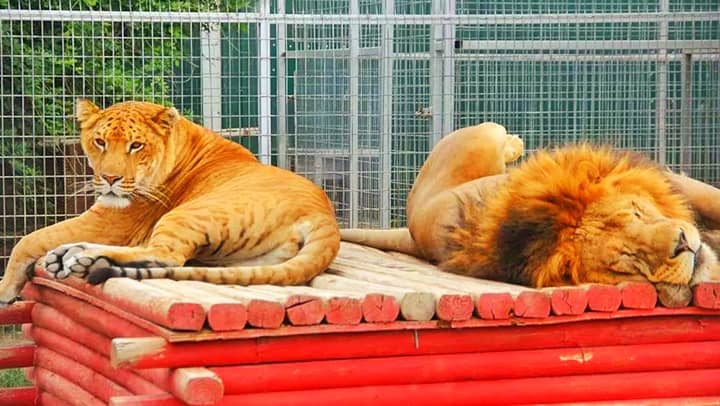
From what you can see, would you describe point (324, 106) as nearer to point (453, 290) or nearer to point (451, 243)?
point (451, 243)

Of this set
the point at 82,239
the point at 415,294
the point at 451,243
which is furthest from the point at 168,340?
the point at 82,239

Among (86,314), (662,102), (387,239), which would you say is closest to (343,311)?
(86,314)

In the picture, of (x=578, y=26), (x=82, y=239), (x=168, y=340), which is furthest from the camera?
(x=578, y=26)

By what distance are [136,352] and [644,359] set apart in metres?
1.72

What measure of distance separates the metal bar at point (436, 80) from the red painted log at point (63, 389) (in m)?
3.24

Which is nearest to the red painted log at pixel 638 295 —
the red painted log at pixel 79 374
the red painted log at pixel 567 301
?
the red painted log at pixel 567 301

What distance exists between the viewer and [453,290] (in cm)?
457

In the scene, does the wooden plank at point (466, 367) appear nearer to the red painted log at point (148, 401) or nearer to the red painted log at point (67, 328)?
the red painted log at point (148, 401)

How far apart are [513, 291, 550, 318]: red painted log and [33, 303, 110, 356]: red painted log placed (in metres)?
1.71

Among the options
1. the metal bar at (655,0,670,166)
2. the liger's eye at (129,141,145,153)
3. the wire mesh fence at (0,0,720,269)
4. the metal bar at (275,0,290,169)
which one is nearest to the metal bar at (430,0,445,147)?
the wire mesh fence at (0,0,720,269)

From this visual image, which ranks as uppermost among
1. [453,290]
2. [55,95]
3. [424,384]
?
[55,95]

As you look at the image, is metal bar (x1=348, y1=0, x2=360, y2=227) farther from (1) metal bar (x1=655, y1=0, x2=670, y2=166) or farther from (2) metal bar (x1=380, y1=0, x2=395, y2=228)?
(1) metal bar (x1=655, y1=0, x2=670, y2=166)

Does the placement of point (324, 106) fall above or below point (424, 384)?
above

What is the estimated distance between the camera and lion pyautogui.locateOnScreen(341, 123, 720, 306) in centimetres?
458
